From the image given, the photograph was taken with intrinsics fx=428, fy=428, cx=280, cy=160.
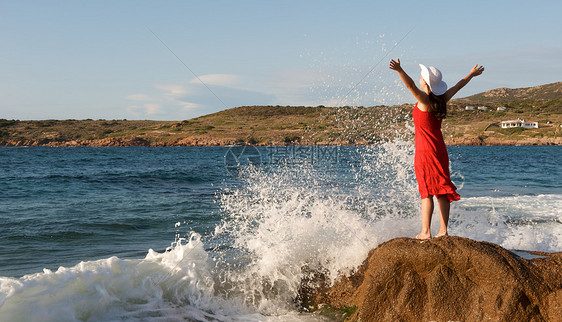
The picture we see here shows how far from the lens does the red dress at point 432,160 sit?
4.85m

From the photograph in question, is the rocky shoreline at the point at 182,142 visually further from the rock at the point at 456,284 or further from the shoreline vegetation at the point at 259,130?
the rock at the point at 456,284

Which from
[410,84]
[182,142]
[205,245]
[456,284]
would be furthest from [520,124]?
[456,284]

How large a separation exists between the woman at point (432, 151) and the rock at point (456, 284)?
555 mm

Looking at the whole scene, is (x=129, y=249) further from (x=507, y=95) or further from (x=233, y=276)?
(x=507, y=95)

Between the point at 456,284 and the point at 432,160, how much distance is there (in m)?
1.41

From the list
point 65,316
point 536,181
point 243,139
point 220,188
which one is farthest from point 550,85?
point 65,316

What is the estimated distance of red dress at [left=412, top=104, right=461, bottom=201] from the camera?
4.85 meters

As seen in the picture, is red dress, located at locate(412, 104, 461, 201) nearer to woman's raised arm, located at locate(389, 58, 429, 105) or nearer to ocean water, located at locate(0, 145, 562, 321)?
woman's raised arm, located at locate(389, 58, 429, 105)

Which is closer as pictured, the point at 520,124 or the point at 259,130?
the point at 259,130

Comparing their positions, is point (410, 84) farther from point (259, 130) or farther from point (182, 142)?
point (182, 142)

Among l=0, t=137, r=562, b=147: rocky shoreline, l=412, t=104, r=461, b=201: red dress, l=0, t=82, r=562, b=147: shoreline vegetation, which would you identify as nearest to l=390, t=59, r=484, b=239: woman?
l=412, t=104, r=461, b=201: red dress

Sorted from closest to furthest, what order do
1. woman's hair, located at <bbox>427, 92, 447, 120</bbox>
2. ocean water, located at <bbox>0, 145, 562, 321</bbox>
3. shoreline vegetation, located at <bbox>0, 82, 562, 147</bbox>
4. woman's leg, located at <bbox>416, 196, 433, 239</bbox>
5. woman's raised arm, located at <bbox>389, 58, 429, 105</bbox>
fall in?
woman's raised arm, located at <bbox>389, 58, 429, 105</bbox> → woman's hair, located at <bbox>427, 92, 447, 120</bbox> → woman's leg, located at <bbox>416, 196, 433, 239</bbox> → ocean water, located at <bbox>0, 145, 562, 321</bbox> → shoreline vegetation, located at <bbox>0, 82, 562, 147</bbox>

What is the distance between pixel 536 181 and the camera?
791 inches

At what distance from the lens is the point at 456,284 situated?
13.7ft
